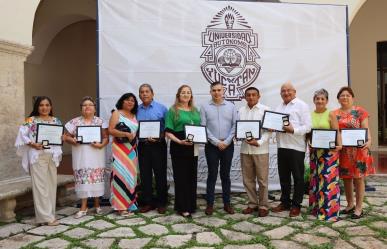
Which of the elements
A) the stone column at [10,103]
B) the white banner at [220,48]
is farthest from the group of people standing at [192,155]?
the white banner at [220,48]

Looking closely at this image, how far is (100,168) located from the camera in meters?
4.66

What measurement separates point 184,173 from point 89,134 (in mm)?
1249

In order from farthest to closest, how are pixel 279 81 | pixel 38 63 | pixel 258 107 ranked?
pixel 38 63 → pixel 279 81 → pixel 258 107

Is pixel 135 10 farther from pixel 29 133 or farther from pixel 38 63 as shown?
pixel 38 63

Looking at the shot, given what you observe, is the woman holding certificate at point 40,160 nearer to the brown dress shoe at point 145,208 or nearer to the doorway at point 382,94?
the brown dress shoe at point 145,208

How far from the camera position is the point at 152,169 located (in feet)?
16.0

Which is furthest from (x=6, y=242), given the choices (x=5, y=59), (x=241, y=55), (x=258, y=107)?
(x=241, y=55)

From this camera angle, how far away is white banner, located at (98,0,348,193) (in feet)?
17.9

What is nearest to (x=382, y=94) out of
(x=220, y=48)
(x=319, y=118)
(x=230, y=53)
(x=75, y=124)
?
(x=230, y=53)

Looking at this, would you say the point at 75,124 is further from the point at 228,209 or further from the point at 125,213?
the point at 228,209

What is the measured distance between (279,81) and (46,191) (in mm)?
3745

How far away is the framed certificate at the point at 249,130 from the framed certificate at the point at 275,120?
3.2 inches

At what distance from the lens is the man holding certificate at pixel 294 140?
439 centimetres

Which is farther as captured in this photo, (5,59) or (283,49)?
(283,49)
